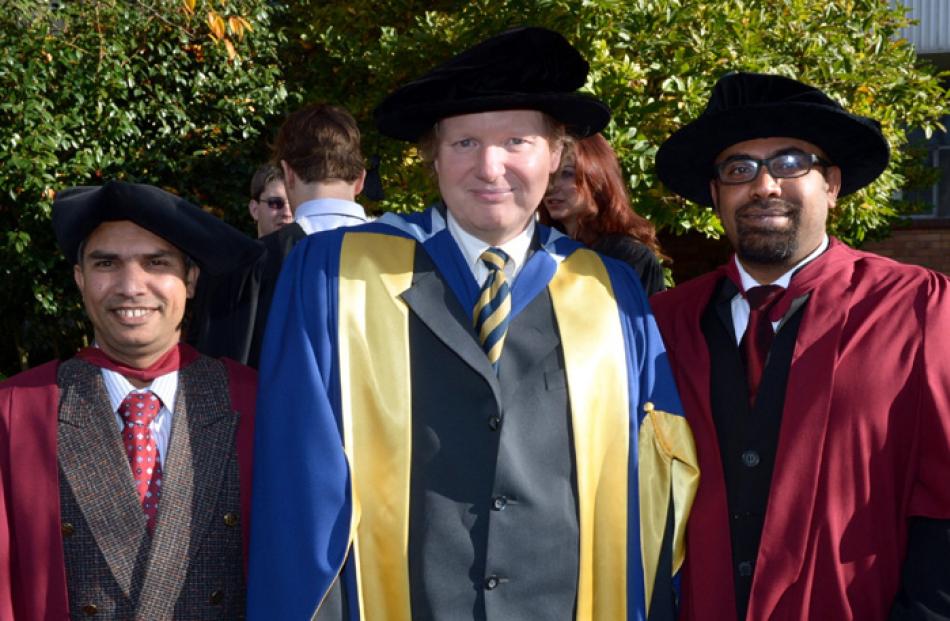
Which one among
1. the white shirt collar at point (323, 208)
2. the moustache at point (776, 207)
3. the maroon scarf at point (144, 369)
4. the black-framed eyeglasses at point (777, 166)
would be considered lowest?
the maroon scarf at point (144, 369)

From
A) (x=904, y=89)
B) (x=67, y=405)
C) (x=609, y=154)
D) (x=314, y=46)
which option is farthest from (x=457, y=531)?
(x=314, y=46)

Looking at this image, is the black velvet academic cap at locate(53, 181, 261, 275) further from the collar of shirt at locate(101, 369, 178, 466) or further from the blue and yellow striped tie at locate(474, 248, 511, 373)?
the blue and yellow striped tie at locate(474, 248, 511, 373)

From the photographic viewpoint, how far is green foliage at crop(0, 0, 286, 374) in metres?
8.01

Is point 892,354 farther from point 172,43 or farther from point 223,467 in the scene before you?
point 172,43

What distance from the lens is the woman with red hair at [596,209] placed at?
4.36 meters

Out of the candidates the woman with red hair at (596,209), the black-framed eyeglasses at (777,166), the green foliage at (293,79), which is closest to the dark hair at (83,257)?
the black-framed eyeglasses at (777,166)

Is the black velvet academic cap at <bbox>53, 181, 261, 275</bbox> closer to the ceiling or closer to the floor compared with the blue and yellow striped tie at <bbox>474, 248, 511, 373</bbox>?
closer to the ceiling

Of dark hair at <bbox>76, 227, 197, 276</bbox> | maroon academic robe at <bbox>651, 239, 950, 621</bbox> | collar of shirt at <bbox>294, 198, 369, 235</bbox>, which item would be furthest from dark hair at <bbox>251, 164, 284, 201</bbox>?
maroon academic robe at <bbox>651, 239, 950, 621</bbox>

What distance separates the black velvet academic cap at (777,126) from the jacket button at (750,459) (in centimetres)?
86

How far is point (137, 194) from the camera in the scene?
107 inches

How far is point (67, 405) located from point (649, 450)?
1.43 m

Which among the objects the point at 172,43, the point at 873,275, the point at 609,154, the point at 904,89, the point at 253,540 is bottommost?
the point at 253,540

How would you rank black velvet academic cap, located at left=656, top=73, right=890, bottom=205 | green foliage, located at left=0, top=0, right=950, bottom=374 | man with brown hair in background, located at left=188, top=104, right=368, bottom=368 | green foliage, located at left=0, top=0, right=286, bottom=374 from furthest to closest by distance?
1. green foliage, located at left=0, top=0, right=286, bottom=374
2. green foliage, located at left=0, top=0, right=950, bottom=374
3. man with brown hair in background, located at left=188, top=104, right=368, bottom=368
4. black velvet academic cap, located at left=656, top=73, right=890, bottom=205

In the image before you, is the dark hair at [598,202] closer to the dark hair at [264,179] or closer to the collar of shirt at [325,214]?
the collar of shirt at [325,214]
